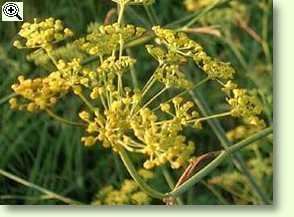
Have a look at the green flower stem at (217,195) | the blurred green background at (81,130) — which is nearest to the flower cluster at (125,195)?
the blurred green background at (81,130)

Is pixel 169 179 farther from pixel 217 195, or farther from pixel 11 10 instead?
pixel 11 10

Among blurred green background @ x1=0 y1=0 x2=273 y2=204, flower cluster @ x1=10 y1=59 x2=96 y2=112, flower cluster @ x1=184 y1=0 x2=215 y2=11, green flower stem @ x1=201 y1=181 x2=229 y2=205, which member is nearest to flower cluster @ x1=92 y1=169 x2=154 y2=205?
blurred green background @ x1=0 y1=0 x2=273 y2=204

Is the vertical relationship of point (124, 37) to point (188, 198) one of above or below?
above

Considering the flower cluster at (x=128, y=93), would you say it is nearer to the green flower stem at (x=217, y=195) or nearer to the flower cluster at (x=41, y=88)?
the flower cluster at (x=41, y=88)

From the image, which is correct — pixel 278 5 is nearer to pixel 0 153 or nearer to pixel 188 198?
pixel 188 198

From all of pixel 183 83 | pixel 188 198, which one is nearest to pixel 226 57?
pixel 188 198
